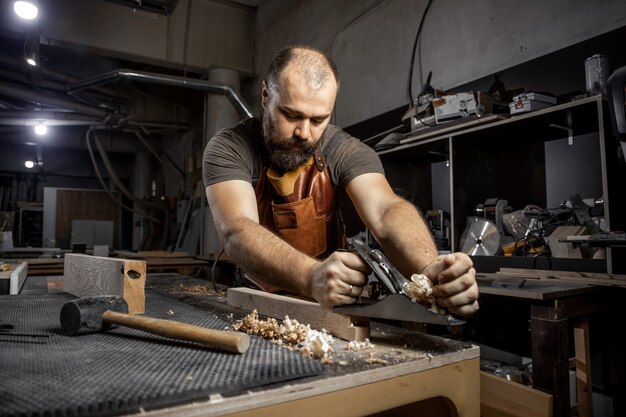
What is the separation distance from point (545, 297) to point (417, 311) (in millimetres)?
958

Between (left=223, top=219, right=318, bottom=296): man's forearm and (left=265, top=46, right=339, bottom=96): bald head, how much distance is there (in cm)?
59

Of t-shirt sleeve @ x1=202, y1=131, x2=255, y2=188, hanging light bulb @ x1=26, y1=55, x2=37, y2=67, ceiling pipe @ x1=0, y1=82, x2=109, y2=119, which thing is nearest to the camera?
t-shirt sleeve @ x1=202, y1=131, x2=255, y2=188

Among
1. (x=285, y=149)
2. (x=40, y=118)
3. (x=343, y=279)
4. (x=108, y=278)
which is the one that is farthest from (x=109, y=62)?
(x=343, y=279)

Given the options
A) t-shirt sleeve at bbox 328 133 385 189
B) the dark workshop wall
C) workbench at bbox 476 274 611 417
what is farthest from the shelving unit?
t-shirt sleeve at bbox 328 133 385 189

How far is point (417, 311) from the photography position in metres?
0.88

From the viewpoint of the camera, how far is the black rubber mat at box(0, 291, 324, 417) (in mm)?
524

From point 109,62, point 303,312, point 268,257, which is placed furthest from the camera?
point 109,62

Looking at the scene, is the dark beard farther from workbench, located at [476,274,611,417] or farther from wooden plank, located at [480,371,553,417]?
wooden plank, located at [480,371,553,417]

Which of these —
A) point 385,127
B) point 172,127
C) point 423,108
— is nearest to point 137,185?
point 172,127

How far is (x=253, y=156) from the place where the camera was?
1724mm

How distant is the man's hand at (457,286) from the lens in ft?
3.03

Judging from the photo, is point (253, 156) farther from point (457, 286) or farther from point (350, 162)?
point (457, 286)

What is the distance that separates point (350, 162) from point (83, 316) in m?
1.14

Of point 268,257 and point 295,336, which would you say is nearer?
point 295,336
